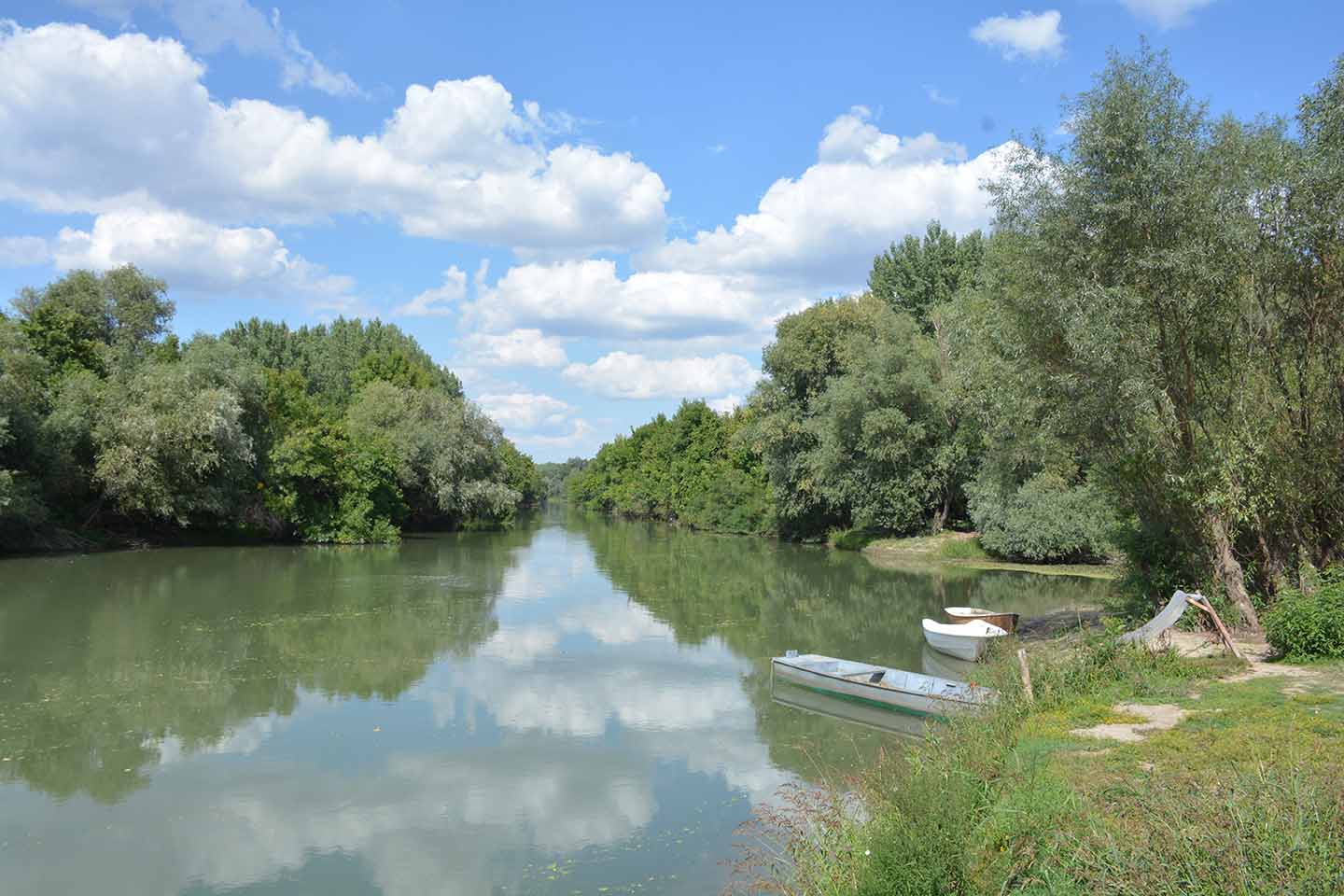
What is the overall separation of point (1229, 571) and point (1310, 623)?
107 inches

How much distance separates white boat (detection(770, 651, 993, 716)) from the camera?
1269 centimetres

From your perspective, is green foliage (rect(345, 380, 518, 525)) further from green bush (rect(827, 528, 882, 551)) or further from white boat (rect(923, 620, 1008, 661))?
white boat (rect(923, 620, 1008, 661))

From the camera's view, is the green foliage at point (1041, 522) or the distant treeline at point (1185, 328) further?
the green foliage at point (1041, 522)

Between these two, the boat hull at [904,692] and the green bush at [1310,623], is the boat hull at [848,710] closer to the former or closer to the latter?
the boat hull at [904,692]

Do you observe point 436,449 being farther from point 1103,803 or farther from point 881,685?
point 1103,803

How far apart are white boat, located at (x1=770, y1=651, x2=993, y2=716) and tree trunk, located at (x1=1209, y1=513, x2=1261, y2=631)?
4960mm

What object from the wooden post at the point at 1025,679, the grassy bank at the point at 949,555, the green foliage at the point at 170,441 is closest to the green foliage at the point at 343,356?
the green foliage at the point at 170,441

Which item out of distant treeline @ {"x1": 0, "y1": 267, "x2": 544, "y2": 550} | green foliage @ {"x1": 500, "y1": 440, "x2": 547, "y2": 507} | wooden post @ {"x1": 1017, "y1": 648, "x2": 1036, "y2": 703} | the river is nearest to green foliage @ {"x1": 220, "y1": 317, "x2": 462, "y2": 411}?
green foliage @ {"x1": 500, "y1": 440, "x2": 547, "y2": 507}

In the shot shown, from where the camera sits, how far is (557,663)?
716 inches

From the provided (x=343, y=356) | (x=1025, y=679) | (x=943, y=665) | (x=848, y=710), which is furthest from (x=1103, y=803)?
(x=343, y=356)

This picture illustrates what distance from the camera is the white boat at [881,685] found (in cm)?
1269

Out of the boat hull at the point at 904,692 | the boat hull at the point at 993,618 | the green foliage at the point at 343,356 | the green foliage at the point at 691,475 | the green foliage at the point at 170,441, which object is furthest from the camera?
the green foliage at the point at 343,356

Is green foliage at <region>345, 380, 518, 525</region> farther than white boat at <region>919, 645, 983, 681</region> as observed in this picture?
Yes

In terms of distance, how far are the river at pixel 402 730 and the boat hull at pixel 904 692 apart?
2.47 ft
